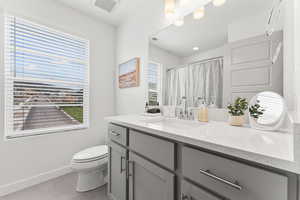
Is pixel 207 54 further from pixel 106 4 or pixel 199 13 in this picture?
pixel 106 4

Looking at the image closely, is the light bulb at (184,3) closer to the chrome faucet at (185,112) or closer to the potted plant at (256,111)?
the chrome faucet at (185,112)

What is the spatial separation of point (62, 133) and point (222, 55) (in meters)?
2.27

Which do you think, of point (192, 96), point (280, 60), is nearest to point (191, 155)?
point (192, 96)

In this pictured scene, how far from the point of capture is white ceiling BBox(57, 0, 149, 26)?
5.78 ft

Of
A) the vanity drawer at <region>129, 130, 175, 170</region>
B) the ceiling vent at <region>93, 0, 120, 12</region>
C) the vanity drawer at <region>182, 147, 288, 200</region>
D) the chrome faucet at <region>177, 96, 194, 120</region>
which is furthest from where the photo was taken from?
the ceiling vent at <region>93, 0, 120, 12</region>

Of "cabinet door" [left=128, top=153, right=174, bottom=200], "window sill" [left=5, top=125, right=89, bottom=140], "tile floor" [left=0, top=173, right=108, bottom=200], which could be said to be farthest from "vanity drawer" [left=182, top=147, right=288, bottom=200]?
"window sill" [left=5, top=125, right=89, bottom=140]

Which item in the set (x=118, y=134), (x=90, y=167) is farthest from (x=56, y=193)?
(x=118, y=134)

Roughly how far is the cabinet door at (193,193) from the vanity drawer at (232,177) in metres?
0.03

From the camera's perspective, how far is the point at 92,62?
2113 mm

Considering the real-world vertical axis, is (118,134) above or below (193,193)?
above

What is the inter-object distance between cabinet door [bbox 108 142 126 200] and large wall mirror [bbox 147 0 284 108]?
0.77 m

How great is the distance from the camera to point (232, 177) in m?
0.48

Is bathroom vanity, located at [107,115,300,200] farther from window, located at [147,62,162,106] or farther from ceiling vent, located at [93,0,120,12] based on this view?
ceiling vent, located at [93,0,120,12]

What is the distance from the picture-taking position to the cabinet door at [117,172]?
3.51 feet
